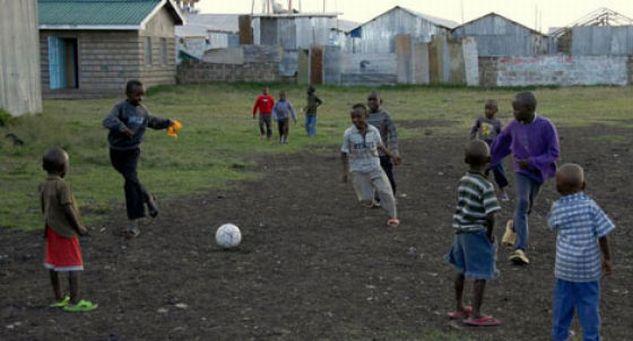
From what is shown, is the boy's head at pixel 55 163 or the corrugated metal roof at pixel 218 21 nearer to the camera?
the boy's head at pixel 55 163

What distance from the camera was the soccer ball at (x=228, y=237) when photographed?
9930mm

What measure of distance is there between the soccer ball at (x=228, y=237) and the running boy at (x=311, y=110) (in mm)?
12438

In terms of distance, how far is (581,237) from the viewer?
6238mm

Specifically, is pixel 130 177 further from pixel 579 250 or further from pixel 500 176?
pixel 579 250

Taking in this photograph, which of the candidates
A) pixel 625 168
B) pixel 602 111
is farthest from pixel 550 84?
pixel 625 168

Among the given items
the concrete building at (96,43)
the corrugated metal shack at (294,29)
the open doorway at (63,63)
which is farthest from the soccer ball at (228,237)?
the corrugated metal shack at (294,29)

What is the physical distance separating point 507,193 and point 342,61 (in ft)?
99.0

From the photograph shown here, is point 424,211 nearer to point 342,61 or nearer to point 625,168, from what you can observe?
point 625,168

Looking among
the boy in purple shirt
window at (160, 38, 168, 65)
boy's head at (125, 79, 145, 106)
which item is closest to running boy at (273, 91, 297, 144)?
boy's head at (125, 79, 145, 106)

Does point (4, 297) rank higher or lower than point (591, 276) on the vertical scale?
lower

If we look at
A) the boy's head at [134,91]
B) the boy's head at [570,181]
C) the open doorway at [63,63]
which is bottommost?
the boy's head at [570,181]

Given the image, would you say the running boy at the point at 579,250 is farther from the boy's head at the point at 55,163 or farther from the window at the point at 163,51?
the window at the point at 163,51

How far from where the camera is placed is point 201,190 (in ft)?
46.6

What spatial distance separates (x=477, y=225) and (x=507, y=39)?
4708 centimetres
